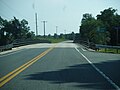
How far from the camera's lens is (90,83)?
34.0 ft

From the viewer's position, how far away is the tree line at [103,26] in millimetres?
63466

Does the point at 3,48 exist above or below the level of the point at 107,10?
below

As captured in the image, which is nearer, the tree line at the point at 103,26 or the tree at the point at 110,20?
the tree line at the point at 103,26

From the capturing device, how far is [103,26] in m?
78.4

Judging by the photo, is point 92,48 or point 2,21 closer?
point 92,48

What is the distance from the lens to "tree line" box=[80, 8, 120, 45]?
63.5 m

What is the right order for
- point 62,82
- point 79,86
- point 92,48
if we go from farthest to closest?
point 92,48 → point 62,82 → point 79,86

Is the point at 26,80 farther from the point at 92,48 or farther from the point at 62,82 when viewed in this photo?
the point at 92,48

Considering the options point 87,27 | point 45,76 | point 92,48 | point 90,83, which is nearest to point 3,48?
point 92,48

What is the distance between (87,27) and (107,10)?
49.7m

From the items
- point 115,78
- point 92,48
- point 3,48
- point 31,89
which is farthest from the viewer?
point 92,48

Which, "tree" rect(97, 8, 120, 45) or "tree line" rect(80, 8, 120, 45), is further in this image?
"tree" rect(97, 8, 120, 45)

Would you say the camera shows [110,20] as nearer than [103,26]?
No

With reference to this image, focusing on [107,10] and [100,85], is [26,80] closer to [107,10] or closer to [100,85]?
[100,85]
